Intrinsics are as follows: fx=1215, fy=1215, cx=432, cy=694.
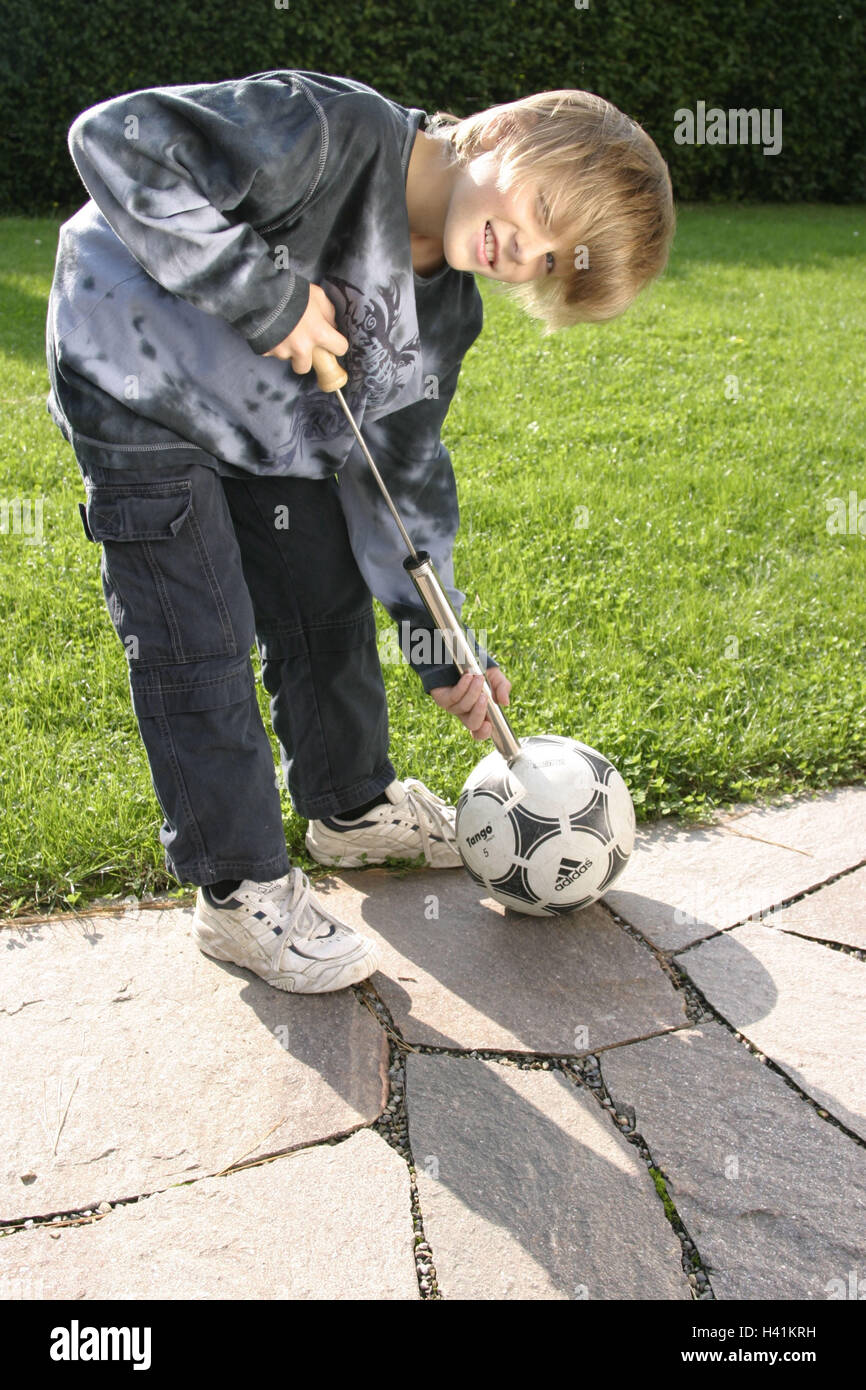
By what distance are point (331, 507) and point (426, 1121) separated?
46.1 inches

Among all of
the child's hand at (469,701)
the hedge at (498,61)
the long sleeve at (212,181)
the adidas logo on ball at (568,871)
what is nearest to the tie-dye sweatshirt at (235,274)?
the long sleeve at (212,181)

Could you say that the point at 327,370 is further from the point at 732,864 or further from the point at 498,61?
the point at 498,61

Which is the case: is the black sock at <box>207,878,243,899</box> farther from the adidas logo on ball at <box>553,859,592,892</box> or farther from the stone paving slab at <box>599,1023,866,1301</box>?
the stone paving slab at <box>599,1023,866,1301</box>

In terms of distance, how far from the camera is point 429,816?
2623 mm

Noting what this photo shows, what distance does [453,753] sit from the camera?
298 centimetres

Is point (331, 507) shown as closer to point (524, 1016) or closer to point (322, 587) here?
point (322, 587)

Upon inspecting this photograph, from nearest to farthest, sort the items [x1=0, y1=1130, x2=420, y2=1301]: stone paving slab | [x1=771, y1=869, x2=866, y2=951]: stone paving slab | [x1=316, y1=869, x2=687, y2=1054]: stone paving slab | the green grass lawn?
[x1=0, y1=1130, x2=420, y2=1301]: stone paving slab
[x1=316, y1=869, x2=687, y2=1054]: stone paving slab
[x1=771, y1=869, x2=866, y2=951]: stone paving slab
the green grass lawn

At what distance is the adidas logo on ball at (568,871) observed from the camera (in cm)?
225

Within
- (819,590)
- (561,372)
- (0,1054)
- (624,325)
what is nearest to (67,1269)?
(0,1054)

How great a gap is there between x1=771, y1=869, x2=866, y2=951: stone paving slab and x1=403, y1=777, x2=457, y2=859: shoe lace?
692 millimetres

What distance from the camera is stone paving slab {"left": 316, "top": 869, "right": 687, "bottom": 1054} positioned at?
2141mm

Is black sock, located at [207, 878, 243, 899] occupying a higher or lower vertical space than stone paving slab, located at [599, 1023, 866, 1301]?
higher

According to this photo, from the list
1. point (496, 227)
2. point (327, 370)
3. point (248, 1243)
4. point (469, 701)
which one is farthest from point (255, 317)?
point (248, 1243)

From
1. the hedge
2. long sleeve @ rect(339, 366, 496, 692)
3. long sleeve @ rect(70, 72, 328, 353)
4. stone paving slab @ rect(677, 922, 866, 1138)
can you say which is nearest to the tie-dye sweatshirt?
long sleeve @ rect(70, 72, 328, 353)
